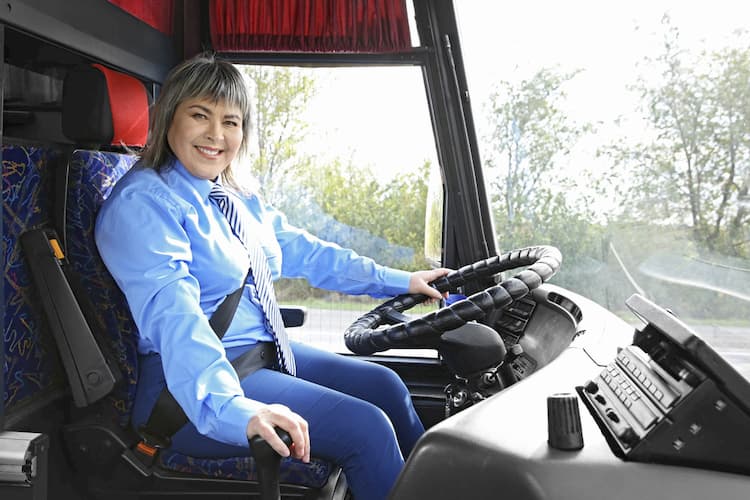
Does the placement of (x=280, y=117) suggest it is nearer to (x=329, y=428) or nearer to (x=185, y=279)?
(x=185, y=279)

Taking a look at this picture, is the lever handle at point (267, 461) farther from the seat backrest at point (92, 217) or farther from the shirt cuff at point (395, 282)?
the shirt cuff at point (395, 282)

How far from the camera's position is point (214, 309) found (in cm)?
182

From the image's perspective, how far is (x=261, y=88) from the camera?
2.95m

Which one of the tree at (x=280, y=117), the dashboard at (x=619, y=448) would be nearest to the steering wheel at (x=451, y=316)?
the dashboard at (x=619, y=448)

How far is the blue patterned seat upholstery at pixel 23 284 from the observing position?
5.53 ft

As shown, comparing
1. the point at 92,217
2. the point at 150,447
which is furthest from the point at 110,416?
the point at 92,217

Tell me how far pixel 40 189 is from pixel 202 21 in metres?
1.37

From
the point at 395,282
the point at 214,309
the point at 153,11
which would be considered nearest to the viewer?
the point at 214,309

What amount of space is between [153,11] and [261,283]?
1191 millimetres

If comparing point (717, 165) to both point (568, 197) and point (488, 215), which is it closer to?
point (568, 197)

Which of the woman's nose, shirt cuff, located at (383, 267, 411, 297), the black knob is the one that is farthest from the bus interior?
Result: the woman's nose

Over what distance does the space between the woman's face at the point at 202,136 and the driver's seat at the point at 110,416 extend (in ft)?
0.57

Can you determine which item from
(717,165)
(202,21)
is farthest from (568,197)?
(202,21)

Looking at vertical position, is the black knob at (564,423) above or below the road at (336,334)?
above
